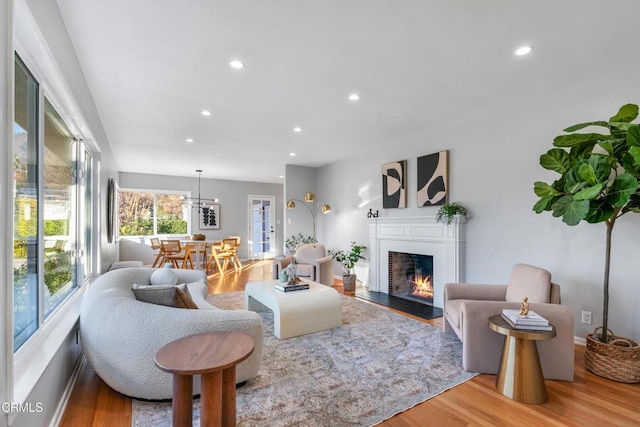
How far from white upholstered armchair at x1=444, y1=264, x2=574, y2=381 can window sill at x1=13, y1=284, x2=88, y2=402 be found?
9.05 feet

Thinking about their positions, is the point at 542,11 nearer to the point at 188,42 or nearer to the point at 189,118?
the point at 188,42

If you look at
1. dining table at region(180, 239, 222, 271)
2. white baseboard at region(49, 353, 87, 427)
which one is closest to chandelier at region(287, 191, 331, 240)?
dining table at region(180, 239, 222, 271)

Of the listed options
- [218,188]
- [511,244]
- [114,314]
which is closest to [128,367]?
[114,314]

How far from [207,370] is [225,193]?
27.0 ft

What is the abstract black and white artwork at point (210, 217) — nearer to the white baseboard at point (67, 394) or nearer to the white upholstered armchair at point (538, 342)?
the white baseboard at point (67, 394)

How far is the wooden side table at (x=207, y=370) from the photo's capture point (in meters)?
1.51

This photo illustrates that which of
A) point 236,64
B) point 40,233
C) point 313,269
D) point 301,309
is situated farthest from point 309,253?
point 40,233

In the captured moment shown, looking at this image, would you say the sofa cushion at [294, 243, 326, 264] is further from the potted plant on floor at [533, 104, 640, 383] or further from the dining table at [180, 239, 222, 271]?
the potted plant on floor at [533, 104, 640, 383]

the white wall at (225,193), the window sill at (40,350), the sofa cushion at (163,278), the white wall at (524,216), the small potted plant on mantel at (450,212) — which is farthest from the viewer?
the white wall at (225,193)

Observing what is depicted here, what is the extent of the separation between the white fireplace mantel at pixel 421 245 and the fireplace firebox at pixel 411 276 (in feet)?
0.39

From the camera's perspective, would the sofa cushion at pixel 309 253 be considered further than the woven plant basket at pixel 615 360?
Yes

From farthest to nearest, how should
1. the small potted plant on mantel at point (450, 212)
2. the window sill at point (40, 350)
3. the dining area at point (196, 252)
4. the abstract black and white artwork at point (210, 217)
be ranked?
the abstract black and white artwork at point (210, 217)
the dining area at point (196, 252)
the small potted plant on mantel at point (450, 212)
the window sill at point (40, 350)

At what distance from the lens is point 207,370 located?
147 centimetres

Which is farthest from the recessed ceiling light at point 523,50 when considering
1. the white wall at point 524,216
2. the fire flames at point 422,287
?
the fire flames at point 422,287
